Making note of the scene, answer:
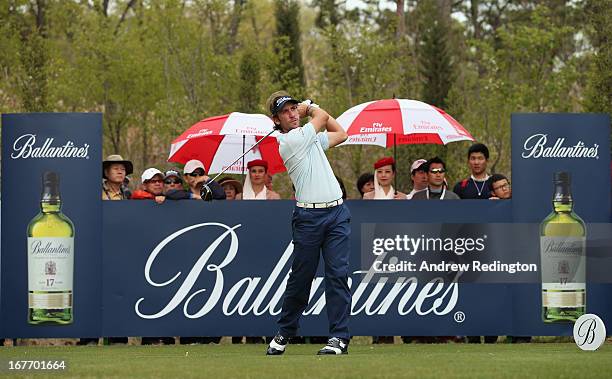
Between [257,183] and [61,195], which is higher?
[257,183]

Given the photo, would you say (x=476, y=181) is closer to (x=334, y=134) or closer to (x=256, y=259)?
(x=256, y=259)

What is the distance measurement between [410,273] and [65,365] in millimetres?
3760

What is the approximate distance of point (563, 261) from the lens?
11.9m

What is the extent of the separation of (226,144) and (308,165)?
594cm

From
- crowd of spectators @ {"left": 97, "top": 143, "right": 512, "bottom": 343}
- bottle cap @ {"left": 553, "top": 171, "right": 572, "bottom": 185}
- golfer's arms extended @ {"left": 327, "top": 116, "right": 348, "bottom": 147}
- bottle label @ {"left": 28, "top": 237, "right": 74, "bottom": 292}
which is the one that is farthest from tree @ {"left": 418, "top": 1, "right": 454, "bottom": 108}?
golfer's arms extended @ {"left": 327, "top": 116, "right": 348, "bottom": 147}

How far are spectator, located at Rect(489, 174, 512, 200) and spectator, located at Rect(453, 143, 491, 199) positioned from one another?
0.17ft

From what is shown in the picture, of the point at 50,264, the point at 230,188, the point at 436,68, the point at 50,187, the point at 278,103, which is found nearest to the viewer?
the point at 278,103

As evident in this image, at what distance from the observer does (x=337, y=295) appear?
395 inches

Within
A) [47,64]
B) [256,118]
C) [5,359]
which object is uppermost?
[47,64]

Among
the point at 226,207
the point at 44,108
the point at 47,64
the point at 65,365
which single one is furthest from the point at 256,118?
the point at 47,64

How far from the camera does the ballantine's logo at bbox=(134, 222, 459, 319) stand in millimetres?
12023

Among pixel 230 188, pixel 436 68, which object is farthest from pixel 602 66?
pixel 230 188

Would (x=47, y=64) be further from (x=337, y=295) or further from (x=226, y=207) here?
(x=337, y=295)

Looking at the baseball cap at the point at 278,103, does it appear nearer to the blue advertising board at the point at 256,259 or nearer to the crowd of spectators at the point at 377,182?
the blue advertising board at the point at 256,259
